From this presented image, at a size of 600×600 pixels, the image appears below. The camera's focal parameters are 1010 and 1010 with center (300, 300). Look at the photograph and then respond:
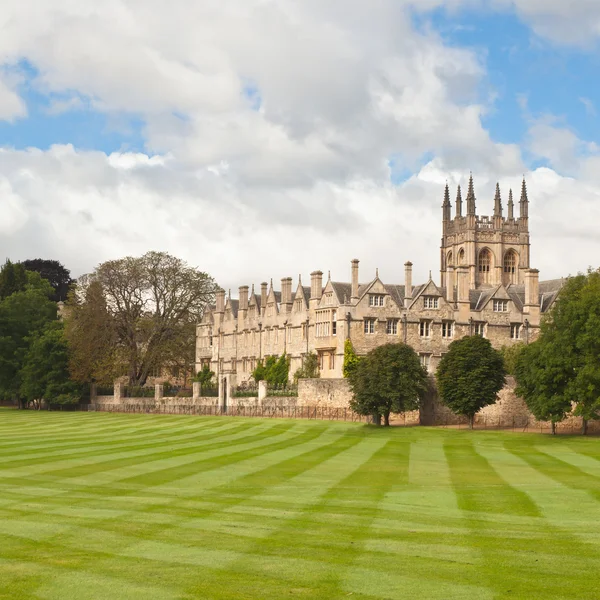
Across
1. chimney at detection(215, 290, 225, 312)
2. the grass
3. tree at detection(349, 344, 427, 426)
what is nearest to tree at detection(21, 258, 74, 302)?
chimney at detection(215, 290, 225, 312)

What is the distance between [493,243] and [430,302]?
4751cm

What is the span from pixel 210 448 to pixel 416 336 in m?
40.6

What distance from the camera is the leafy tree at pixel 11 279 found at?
11494cm

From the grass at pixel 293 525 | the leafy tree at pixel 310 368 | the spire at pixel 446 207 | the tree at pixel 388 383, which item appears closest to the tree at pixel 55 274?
the spire at pixel 446 207

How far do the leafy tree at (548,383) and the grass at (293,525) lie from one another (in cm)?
1290

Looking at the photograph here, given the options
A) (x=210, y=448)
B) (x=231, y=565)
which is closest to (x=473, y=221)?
(x=210, y=448)

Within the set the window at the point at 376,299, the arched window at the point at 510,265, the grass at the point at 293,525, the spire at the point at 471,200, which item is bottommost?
the grass at the point at 293,525

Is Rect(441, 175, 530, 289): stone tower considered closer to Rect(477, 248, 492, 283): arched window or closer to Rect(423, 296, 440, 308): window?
Rect(477, 248, 492, 283): arched window

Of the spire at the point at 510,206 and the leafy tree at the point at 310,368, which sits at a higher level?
the spire at the point at 510,206

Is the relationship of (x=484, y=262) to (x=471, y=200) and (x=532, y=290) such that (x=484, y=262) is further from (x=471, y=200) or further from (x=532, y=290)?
(x=532, y=290)

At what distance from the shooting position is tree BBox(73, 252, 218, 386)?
95000mm

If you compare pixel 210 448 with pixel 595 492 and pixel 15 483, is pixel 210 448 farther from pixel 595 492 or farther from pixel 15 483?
pixel 595 492

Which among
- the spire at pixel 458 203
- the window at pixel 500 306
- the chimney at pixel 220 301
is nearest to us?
the window at pixel 500 306

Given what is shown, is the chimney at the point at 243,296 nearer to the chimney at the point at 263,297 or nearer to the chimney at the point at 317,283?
the chimney at the point at 263,297
